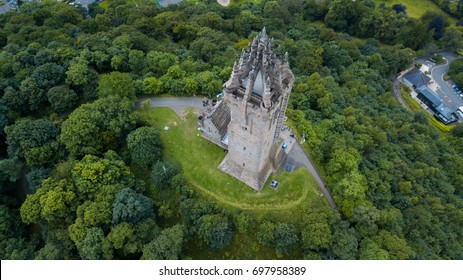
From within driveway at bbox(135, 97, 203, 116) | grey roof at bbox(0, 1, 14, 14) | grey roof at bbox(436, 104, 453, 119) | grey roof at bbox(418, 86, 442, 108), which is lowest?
grey roof at bbox(436, 104, 453, 119)

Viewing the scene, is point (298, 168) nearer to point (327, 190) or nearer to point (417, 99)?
point (327, 190)

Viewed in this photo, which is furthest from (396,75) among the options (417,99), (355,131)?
(355,131)

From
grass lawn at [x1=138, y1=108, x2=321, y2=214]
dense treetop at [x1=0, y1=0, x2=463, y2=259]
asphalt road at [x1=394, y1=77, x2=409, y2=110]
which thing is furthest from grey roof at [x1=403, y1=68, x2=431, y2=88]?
grass lawn at [x1=138, y1=108, x2=321, y2=214]

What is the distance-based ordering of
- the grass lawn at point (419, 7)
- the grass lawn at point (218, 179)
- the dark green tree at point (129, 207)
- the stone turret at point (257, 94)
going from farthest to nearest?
the grass lawn at point (419, 7)
the grass lawn at point (218, 179)
the dark green tree at point (129, 207)
the stone turret at point (257, 94)

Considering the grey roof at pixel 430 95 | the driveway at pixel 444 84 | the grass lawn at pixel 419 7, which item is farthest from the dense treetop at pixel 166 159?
the grass lawn at pixel 419 7

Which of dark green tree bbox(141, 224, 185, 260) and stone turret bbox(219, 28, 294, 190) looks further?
dark green tree bbox(141, 224, 185, 260)

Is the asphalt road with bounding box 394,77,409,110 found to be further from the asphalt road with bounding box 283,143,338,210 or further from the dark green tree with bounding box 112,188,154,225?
the dark green tree with bounding box 112,188,154,225

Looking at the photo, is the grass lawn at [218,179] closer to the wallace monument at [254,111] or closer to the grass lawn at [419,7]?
the wallace monument at [254,111]
